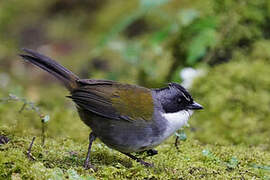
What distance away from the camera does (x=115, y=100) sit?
432cm

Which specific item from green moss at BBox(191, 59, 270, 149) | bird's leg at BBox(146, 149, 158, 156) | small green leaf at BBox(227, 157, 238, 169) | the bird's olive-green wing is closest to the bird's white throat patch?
the bird's olive-green wing

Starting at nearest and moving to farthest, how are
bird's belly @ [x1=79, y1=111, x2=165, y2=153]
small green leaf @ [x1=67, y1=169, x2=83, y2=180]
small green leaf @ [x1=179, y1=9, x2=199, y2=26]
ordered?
small green leaf @ [x1=67, y1=169, x2=83, y2=180] < bird's belly @ [x1=79, y1=111, x2=165, y2=153] < small green leaf @ [x1=179, y1=9, x2=199, y2=26]

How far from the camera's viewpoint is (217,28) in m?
7.81

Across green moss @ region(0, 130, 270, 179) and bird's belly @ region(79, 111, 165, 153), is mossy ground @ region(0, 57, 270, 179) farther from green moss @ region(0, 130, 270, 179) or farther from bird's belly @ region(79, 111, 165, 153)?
bird's belly @ region(79, 111, 165, 153)

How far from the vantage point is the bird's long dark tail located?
4.39m

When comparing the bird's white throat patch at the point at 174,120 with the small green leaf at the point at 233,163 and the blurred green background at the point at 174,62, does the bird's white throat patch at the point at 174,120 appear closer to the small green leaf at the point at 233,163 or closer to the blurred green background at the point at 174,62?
the blurred green background at the point at 174,62

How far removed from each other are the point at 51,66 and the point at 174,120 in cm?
134

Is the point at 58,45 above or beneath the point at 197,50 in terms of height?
above

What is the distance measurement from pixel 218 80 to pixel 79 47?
5236 mm

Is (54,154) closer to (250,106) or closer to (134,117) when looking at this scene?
(134,117)

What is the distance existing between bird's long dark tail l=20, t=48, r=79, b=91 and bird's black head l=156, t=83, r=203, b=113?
0.89 metres

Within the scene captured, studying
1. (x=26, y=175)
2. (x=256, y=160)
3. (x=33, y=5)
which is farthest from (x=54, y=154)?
(x=33, y=5)

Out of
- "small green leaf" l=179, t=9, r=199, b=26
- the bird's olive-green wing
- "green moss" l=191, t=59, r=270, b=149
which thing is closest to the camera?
the bird's olive-green wing

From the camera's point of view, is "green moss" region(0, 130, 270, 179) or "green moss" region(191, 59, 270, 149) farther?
"green moss" region(191, 59, 270, 149)
